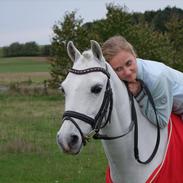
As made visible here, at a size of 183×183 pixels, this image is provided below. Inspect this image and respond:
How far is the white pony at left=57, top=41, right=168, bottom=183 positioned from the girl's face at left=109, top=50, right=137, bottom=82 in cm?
12

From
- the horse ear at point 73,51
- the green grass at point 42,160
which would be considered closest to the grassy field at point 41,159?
the green grass at point 42,160

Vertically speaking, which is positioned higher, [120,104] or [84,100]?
[84,100]

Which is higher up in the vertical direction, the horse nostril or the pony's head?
the pony's head

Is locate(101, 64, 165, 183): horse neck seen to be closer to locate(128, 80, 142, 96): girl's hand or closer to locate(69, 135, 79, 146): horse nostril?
locate(128, 80, 142, 96): girl's hand

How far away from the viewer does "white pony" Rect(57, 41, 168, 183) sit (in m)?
3.52

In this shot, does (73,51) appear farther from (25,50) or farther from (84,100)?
(25,50)

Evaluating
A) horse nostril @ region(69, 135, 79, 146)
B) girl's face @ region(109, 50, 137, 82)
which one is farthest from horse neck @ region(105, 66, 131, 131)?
horse nostril @ region(69, 135, 79, 146)

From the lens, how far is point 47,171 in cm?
909

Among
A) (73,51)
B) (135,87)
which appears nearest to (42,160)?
(135,87)

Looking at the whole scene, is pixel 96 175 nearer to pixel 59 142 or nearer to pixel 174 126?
pixel 174 126

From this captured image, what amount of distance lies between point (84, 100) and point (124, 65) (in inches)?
30.5

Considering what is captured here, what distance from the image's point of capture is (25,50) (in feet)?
243

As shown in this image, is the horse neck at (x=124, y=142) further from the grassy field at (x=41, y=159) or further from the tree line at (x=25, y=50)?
the tree line at (x=25, y=50)

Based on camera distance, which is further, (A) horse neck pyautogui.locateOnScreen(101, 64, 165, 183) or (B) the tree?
(B) the tree
